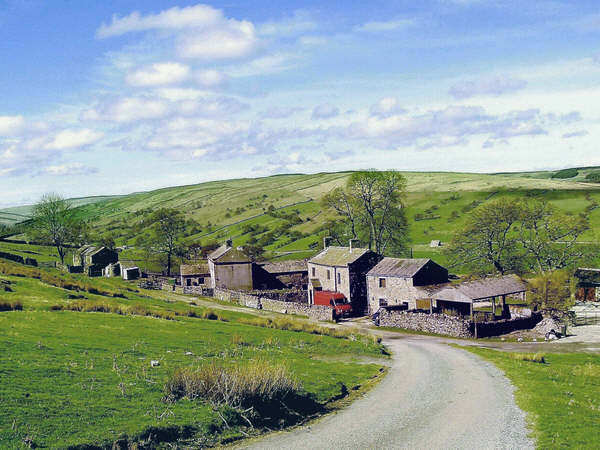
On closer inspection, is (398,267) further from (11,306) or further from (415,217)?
(415,217)

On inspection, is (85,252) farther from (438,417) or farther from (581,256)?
(438,417)

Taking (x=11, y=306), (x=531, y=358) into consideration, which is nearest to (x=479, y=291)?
(x=531, y=358)

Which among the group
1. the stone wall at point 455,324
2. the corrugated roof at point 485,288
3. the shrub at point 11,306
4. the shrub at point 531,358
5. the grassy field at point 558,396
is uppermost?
the shrub at point 11,306

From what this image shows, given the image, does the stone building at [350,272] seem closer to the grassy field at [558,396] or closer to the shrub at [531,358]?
the grassy field at [558,396]

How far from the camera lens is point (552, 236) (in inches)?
2763

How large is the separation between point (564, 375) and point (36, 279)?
5065cm

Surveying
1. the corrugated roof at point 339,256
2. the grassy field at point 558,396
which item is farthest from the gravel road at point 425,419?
the corrugated roof at point 339,256

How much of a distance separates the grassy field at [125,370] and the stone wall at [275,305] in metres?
22.4

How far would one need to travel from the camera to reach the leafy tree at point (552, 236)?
69812mm

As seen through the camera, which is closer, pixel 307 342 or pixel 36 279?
pixel 307 342

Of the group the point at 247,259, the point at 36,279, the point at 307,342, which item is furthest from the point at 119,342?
the point at 247,259

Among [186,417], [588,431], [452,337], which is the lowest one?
[452,337]

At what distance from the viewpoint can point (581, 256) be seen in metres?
69.2

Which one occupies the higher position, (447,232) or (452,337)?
(447,232)
